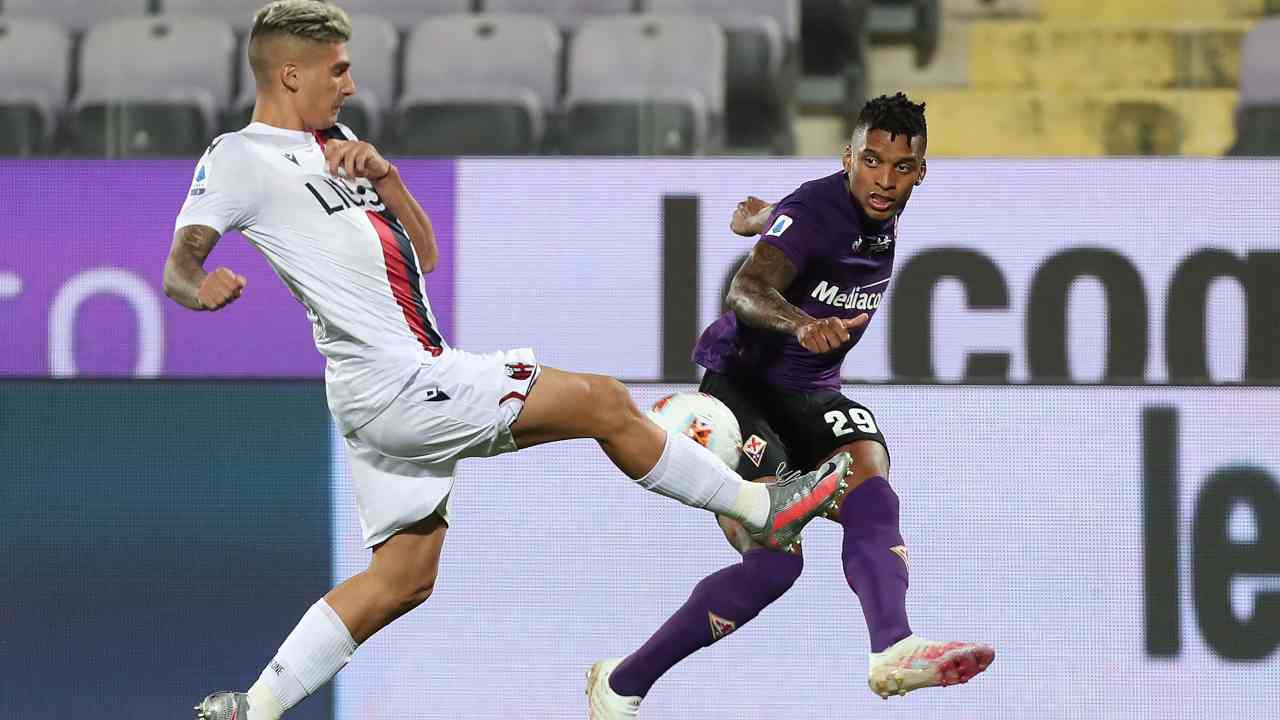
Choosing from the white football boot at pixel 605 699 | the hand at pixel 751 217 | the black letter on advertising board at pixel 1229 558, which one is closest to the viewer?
the white football boot at pixel 605 699

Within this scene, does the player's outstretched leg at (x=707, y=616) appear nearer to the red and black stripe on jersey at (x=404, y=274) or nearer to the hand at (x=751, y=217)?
the hand at (x=751, y=217)

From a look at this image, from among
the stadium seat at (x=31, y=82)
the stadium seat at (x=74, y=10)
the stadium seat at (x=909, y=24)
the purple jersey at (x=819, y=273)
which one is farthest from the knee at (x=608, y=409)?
the stadium seat at (x=74, y=10)

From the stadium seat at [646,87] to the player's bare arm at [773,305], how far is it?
7.50ft

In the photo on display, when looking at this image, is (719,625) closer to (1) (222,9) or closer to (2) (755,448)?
(2) (755,448)

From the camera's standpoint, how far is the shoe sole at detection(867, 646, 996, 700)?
3.45 m

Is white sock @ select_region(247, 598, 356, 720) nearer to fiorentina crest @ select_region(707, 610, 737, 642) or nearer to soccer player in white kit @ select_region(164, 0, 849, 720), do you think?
soccer player in white kit @ select_region(164, 0, 849, 720)

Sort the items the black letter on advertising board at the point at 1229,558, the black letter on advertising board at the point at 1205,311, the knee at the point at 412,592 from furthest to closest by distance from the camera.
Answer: the black letter on advertising board at the point at 1205,311 → the black letter on advertising board at the point at 1229,558 → the knee at the point at 412,592

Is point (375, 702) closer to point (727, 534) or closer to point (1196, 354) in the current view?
point (727, 534)

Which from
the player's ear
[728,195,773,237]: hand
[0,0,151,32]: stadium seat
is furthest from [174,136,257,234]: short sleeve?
[0,0,151,32]: stadium seat

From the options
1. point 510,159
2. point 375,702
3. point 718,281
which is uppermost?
point 510,159

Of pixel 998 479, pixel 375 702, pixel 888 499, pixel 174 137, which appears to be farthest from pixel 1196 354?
pixel 174 137

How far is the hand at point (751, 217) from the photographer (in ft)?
13.9

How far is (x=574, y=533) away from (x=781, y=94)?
7.75 feet

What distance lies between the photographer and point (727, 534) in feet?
13.8
